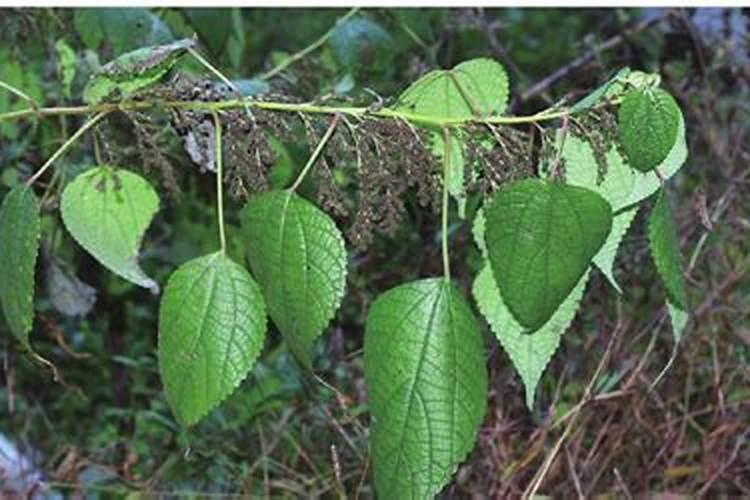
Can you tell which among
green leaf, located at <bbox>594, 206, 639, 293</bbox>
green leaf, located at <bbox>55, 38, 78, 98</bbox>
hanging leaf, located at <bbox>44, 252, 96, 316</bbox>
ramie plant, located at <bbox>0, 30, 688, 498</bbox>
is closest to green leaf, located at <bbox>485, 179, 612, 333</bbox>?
ramie plant, located at <bbox>0, 30, 688, 498</bbox>

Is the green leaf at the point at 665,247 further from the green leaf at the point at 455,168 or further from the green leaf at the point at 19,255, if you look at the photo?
the green leaf at the point at 19,255

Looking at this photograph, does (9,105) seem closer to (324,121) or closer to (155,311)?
(155,311)

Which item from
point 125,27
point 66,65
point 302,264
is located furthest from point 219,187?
point 66,65

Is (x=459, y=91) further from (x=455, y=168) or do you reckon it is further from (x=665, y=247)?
(x=665, y=247)

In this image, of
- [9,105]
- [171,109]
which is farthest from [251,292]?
[9,105]

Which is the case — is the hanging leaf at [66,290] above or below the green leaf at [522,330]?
below

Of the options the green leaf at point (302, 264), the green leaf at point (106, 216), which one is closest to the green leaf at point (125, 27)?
the green leaf at point (106, 216)

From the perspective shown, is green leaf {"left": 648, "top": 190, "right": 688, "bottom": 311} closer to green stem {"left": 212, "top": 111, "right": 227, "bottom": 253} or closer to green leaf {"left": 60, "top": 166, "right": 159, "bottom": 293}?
green stem {"left": 212, "top": 111, "right": 227, "bottom": 253}

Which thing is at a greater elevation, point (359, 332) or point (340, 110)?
point (340, 110)
